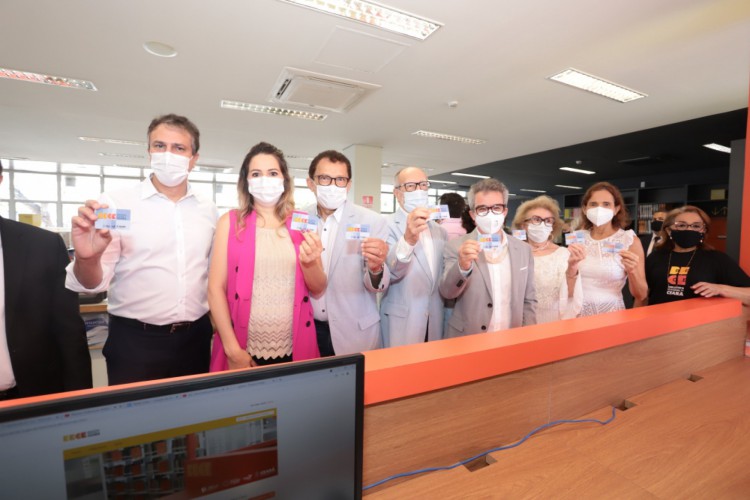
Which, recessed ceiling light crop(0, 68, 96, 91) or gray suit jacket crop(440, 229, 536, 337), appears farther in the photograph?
recessed ceiling light crop(0, 68, 96, 91)

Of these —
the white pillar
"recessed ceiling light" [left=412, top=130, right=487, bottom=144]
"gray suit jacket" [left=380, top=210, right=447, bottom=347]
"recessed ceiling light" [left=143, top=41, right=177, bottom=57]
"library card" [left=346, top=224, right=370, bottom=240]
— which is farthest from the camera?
the white pillar

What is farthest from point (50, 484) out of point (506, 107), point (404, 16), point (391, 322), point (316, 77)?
point (506, 107)

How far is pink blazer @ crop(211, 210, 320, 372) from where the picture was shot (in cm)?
159

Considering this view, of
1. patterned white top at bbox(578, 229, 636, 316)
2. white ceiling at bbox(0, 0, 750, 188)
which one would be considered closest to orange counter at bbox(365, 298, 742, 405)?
patterned white top at bbox(578, 229, 636, 316)

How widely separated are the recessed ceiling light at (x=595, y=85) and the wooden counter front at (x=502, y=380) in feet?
11.2

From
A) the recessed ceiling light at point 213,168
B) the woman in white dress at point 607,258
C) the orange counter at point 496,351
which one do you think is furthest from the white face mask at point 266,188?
the recessed ceiling light at point 213,168

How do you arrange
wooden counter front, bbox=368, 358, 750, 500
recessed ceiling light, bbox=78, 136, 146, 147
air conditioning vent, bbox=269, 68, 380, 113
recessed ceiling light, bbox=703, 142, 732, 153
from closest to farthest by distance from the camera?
wooden counter front, bbox=368, 358, 750, 500, air conditioning vent, bbox=269, 68, 380, 113, recessed ceiling light, bbox=703, 142, 732, 153, recessed ceiling light, bbox=78, 136, 146, 147

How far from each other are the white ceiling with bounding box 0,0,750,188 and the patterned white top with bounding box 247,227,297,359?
2.35m

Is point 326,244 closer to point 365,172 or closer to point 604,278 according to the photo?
point 604,278

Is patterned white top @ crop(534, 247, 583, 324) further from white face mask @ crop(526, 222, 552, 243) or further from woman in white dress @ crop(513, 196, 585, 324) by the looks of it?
white face mask @ crop(526, 222, 552, 243)

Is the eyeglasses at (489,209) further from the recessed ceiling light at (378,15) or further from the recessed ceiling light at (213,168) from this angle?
the recessed ceiling light at (213,168)

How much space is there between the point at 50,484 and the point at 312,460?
408mm

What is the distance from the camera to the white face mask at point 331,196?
6.29ft

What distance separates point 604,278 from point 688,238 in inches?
23.5
